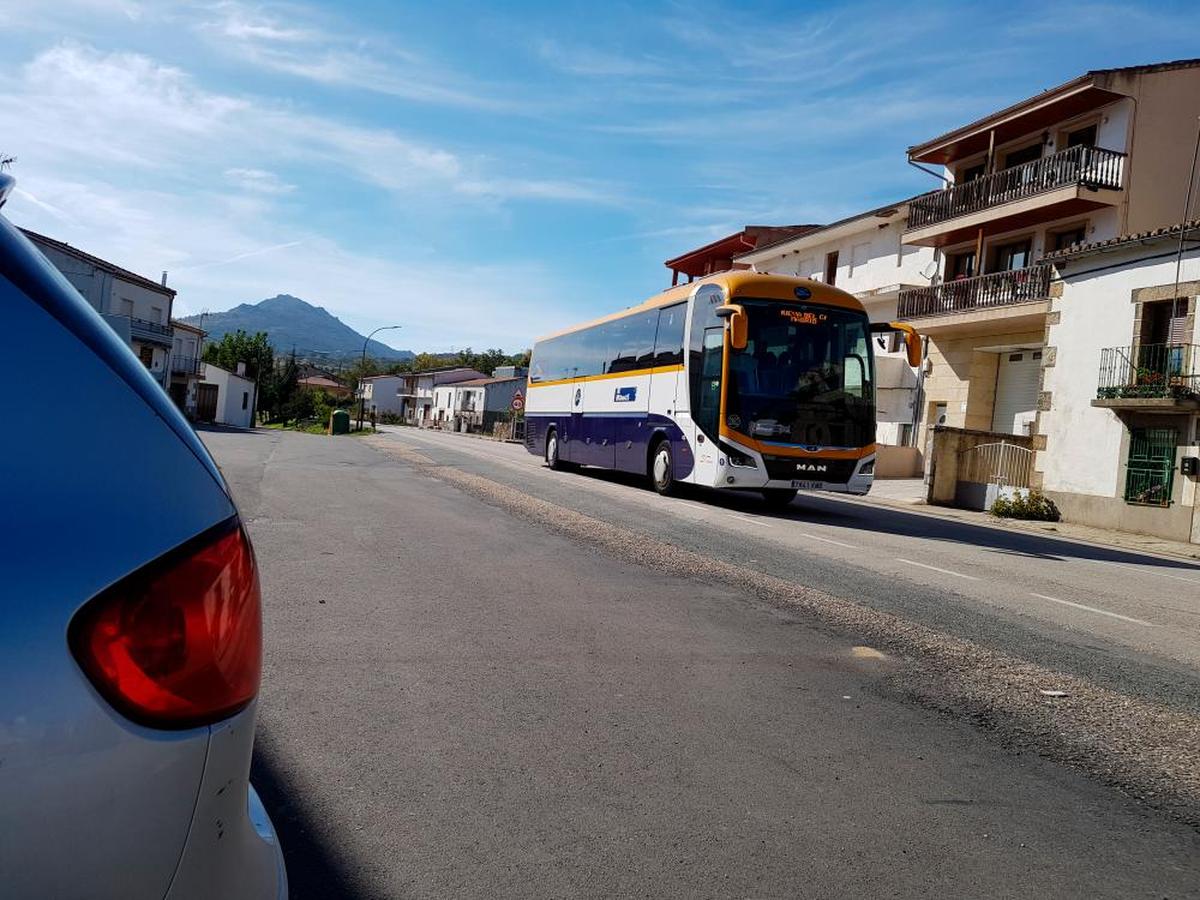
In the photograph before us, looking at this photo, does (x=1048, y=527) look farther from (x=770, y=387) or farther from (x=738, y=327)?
(x=738, y=327)

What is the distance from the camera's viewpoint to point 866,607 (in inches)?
283

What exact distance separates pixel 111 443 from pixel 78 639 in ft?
1.00

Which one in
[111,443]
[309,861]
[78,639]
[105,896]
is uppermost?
[111,443]

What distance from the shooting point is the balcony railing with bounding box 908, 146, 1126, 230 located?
962 inches

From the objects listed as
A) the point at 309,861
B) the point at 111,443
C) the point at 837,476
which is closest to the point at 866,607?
the point at 309,861

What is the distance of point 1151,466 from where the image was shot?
2066 cm

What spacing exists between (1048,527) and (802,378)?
885 cm

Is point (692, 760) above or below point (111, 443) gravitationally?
below

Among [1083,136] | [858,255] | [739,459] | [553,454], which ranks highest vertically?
[1083,136]

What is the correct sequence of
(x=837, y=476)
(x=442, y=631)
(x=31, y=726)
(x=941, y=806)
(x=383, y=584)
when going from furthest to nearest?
(x=837, y=476) < (x=383, y=584) < (x=442, y=631) < (x=941, y=806) < (x=31, y=726)

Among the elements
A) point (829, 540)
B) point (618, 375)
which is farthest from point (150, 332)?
point (829, 540)

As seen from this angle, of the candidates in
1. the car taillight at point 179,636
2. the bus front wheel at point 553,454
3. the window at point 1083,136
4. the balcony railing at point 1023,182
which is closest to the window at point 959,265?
the balcony railing at point 1023,182

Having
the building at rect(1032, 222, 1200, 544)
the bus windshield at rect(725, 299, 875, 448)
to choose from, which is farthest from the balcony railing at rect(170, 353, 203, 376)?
the bus windshield at rect(725, 299, 875, 448)

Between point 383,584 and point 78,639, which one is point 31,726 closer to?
point 78,639
